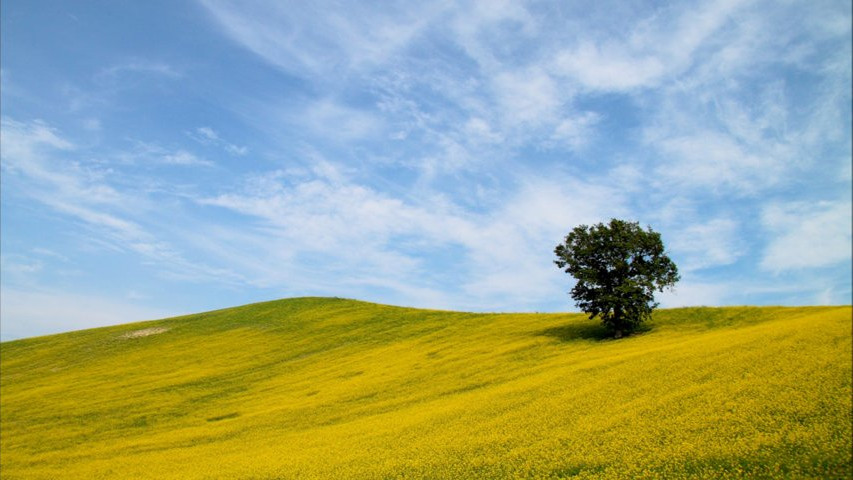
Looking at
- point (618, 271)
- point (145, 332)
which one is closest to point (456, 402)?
point (618, 271)

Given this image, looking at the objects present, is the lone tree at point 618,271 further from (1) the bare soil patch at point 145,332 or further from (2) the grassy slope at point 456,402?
(1) the bare soil patch at point 145,332

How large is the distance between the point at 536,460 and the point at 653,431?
173 inches

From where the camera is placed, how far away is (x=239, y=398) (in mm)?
49469

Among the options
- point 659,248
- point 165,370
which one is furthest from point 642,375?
point 165,370

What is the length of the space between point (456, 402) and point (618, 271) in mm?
22519

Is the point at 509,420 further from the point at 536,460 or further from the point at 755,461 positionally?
the point at 755,461

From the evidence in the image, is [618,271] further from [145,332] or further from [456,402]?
[145,332]

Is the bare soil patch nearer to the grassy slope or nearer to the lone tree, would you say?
the grassy slope

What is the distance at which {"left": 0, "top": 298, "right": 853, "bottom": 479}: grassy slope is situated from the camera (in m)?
17.8

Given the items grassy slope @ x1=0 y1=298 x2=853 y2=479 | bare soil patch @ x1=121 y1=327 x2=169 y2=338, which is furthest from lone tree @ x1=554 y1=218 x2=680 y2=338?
bare soil patch @ x1=121 y1=327 x2=169 y2=338

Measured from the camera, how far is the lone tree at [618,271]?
45625 millimetres

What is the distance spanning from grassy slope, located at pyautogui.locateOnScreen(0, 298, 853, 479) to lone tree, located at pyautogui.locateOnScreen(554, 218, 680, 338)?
262 centimetres

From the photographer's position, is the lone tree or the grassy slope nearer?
the grassy slope

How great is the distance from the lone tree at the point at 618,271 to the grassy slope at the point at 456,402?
2617mm
